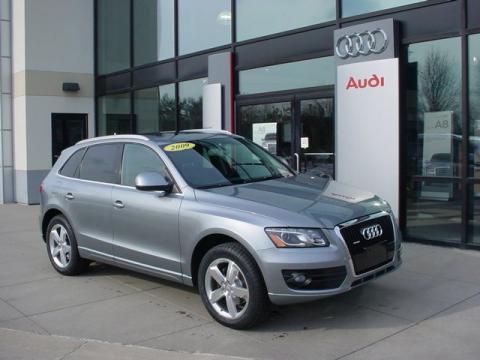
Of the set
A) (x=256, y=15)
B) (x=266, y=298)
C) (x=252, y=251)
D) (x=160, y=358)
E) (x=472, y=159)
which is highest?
(x=256, y=15)

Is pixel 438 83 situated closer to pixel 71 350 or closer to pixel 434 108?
pixel 434 108

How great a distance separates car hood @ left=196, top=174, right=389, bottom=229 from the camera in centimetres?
465

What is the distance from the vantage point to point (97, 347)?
15.1ft

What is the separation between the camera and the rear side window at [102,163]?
20.6 ft

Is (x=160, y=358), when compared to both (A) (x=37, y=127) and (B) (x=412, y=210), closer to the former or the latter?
(B) (x=412, y=210)

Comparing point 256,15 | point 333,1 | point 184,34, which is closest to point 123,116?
point 184,34

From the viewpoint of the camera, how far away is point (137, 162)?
6.02 m

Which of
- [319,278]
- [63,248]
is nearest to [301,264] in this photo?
[319,278]

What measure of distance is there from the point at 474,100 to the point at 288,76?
3.43 meters

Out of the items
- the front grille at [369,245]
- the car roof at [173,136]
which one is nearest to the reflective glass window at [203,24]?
the car roof at [173,136]

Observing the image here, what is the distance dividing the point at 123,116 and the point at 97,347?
1113cm

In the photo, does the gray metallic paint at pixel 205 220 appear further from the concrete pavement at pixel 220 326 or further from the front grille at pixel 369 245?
the concrete pavement at pixel 220 326

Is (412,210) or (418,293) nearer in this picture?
(418,293)

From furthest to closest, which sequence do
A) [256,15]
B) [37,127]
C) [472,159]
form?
[37,127]
[256,15]
[472,159]
